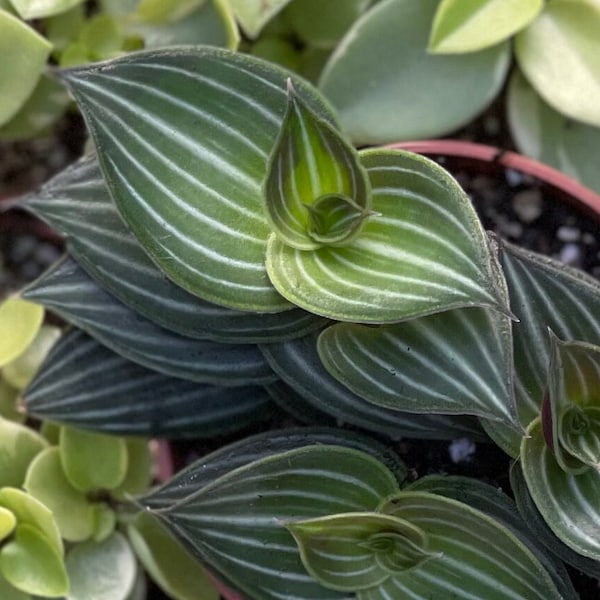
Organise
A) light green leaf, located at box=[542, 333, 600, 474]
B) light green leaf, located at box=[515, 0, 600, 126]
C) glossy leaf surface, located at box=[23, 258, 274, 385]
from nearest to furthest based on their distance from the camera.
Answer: light green leaf, located at box=[542, 333, 600, 474] → glossy leaf surface, located at box=[23, 258, 274, 385] → light green leaf, located at box=[515, 0, 600, 126]

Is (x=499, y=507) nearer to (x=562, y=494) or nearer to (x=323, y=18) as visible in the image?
(x=562, y=494)

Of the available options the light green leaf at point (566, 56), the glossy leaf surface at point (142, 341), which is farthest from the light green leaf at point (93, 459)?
the light green leaf at point (566, 56)

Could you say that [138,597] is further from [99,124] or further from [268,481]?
[99,124]

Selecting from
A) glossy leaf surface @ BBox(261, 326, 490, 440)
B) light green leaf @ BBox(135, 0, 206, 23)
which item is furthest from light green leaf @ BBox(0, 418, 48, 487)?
light green leaf @ BBox(135, 0, 206, 23)

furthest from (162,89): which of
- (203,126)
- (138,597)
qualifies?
(138,597)

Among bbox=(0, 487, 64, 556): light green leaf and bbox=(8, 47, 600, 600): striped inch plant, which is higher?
bbox=(8, 47, 600, 600): striped inch plant

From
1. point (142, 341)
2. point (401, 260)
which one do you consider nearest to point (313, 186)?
point (401, 260)

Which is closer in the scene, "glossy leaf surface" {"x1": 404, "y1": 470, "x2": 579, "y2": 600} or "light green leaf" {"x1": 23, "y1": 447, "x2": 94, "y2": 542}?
"glossy leaf surface" {"x1": 404, "y1": 470, "x2": 579, "y2": 600}

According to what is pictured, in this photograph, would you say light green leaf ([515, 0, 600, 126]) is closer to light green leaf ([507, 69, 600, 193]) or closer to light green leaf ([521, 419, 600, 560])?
light green leaf ([507, 69, 600, 193])

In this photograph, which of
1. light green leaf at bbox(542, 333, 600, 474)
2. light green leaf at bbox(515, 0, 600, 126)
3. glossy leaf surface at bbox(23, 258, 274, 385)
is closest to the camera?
light green leaf at bbox(542, 333, 600, 474)
